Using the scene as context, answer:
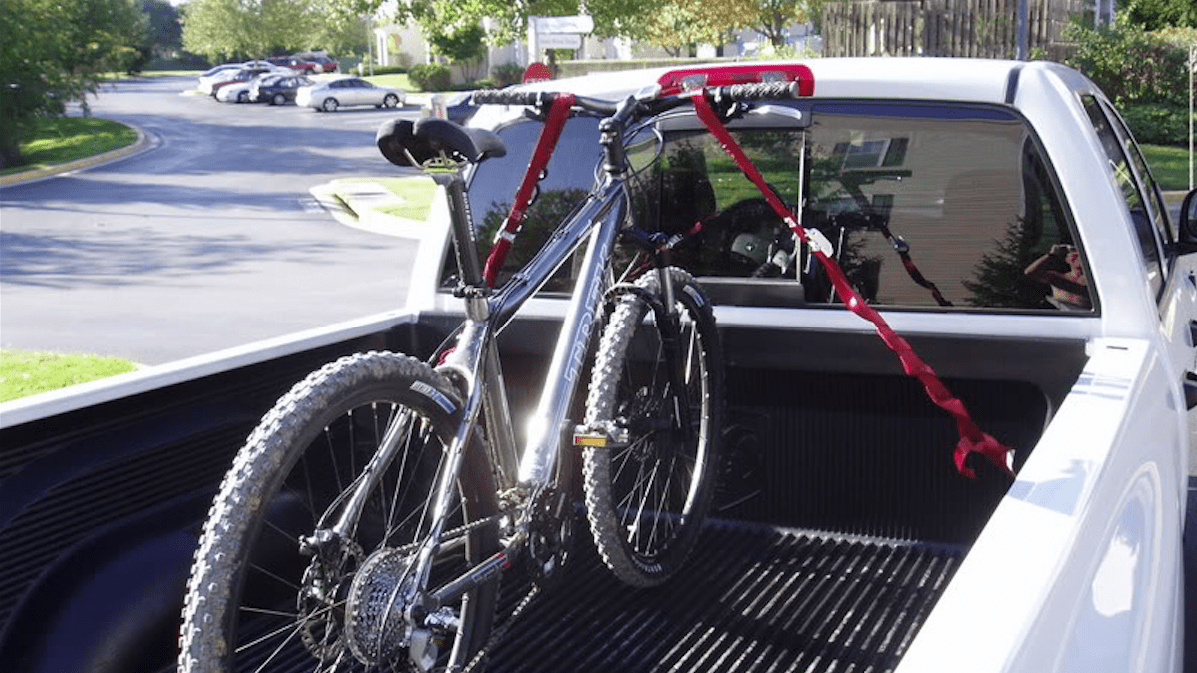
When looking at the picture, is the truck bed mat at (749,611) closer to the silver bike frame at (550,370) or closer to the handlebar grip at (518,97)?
the silver bike frame at (550,370)

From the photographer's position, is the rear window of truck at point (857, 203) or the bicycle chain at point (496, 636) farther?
the rear window of truck at point (857, 203)

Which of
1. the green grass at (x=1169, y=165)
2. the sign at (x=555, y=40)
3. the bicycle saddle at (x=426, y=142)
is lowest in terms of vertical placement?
the green grass at (x=1169, y=165)

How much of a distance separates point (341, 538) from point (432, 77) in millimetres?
55390

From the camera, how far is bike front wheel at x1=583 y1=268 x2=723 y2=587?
323 centimetres

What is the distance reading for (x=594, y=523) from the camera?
3010mm

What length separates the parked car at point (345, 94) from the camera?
4822 centimetres

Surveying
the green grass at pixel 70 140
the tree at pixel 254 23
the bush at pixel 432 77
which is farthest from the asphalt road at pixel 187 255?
the tree at pixel 254 23

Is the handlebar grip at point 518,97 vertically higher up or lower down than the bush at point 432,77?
higher up

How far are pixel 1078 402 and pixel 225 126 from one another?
4162cm

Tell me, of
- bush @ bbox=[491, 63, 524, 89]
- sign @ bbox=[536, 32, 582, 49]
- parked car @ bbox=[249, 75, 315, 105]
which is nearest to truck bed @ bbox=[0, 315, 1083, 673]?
sign @ bbox=[536, 32, 582, 49]

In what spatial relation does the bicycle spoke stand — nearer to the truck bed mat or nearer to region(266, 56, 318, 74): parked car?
the truck bed mat

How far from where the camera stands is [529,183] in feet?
A: 9.85

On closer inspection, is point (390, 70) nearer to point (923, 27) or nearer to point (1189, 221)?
point (923, 27)

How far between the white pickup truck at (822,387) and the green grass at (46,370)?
220 inches
